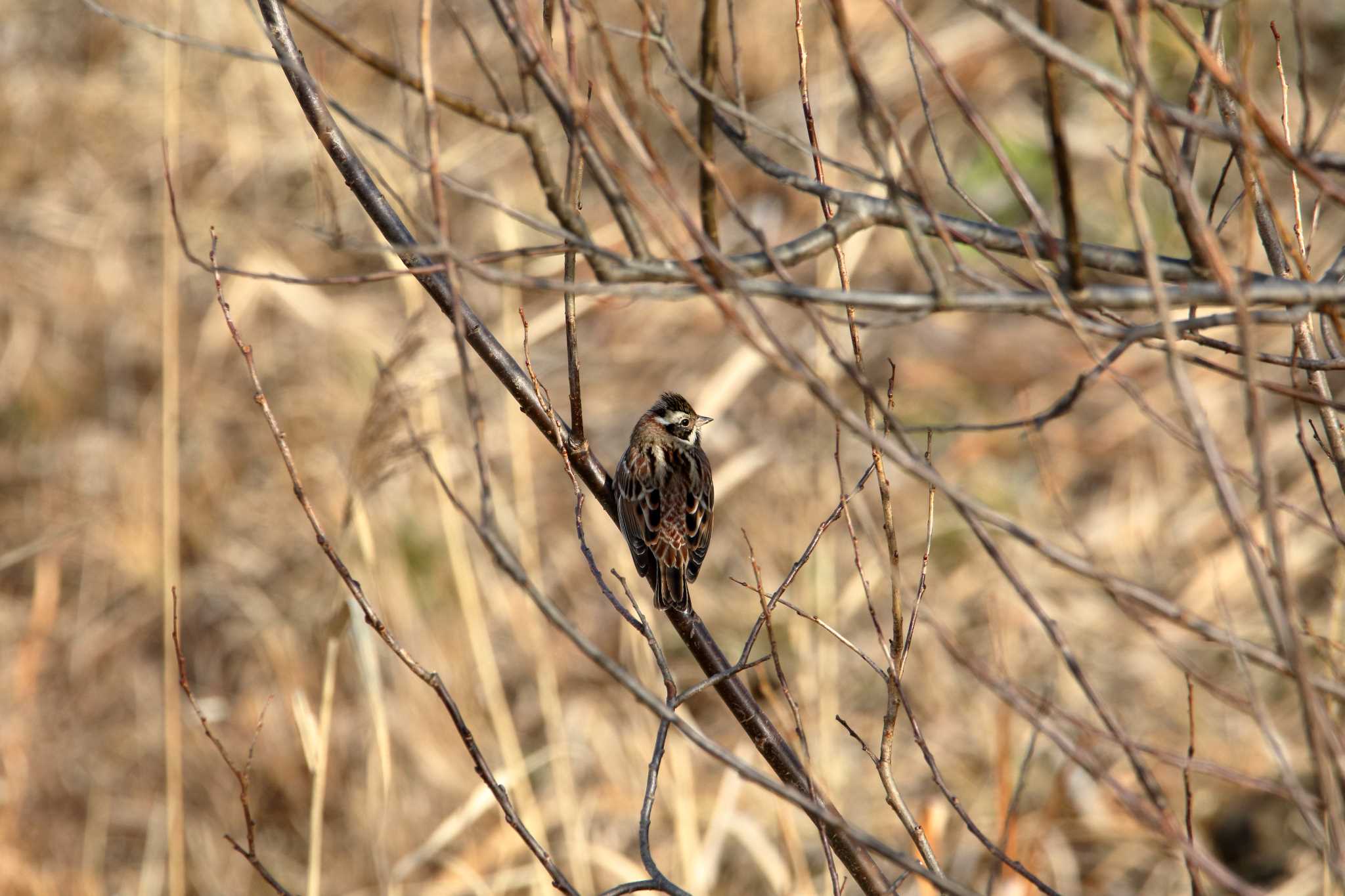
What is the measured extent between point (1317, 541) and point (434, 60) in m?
7.97

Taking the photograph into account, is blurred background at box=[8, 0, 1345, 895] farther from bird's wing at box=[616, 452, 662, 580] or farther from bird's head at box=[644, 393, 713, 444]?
bird's head at box=[644, 393, 713, 444]

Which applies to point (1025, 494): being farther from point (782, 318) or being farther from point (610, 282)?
point (610, 282)

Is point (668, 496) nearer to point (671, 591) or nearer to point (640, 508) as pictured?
point (640, 508)

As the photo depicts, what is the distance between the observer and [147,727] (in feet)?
24.4

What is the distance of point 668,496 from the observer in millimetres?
4695

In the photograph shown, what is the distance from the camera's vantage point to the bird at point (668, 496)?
4.38 meters

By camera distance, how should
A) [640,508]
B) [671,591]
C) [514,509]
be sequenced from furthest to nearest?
1. [514,509]
2. [640,508]
3. [671,591]

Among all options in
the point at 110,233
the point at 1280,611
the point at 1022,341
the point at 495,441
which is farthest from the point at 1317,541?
the point at 110,233

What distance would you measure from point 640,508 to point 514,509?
132 inches

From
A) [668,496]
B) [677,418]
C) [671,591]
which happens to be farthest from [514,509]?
[671,591]

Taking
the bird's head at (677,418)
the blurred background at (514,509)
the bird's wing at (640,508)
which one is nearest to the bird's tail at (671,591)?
the bird's wing at (640,508)

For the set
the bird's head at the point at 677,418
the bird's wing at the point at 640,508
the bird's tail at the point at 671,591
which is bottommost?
the bird's tail at the point at 671,591

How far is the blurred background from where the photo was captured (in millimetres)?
5918

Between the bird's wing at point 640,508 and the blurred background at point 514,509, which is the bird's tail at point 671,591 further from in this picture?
the blurred background at point 514,509
